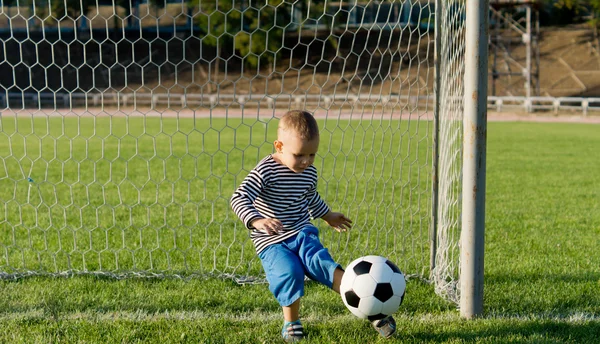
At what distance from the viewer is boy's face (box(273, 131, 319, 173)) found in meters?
3.24

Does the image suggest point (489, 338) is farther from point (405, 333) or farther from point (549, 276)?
point (549, 276)

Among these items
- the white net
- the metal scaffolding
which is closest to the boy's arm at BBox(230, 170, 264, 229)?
the white net

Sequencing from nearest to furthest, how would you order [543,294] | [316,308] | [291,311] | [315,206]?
[291,311]
[315,206]
[316,308]
[543,294]

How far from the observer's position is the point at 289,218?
3471 mm

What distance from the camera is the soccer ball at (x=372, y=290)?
3.14m

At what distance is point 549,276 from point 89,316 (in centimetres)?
281

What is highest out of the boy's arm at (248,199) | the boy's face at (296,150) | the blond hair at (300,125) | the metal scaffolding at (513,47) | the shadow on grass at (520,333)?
the metal scaffolding at (513,47)

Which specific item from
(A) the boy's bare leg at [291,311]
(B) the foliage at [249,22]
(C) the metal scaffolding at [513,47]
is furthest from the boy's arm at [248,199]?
(C) the metal scaffolding at [513,47]

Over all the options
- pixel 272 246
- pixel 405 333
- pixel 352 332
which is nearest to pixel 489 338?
pixel 405 333

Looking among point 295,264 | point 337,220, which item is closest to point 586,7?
point 337,220

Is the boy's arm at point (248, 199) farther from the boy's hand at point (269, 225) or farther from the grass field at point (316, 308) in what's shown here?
the grass field at point (316, 308)

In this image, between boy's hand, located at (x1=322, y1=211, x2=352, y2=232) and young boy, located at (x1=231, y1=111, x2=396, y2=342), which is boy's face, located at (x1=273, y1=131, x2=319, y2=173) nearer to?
young boy, located at (x1=231, y1=111, x2=396, y2=342)

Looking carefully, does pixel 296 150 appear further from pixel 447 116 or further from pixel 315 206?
pixel 447 116

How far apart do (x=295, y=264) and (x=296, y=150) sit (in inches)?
21.3
